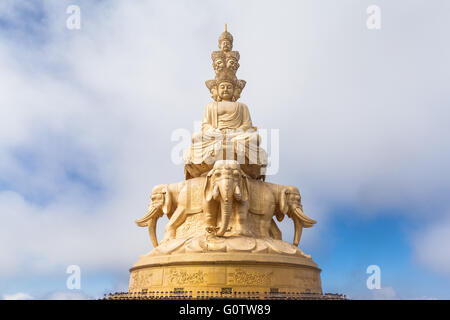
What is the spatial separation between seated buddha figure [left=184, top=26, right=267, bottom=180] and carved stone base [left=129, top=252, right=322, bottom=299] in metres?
2.86

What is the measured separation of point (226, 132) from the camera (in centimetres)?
1195

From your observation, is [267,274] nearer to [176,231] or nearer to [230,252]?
[230,252]

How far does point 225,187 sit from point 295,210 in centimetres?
246

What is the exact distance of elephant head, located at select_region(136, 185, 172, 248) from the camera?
37.6 feet

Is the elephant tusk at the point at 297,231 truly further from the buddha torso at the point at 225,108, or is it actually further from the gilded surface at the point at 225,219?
the buddha torso at the point at 225,108

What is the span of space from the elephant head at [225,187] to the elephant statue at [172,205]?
842mm

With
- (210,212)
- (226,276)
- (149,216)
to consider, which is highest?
(149,216)

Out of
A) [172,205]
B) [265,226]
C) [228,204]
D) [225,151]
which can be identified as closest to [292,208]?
[265,226]

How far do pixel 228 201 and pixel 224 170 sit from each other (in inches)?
30.3

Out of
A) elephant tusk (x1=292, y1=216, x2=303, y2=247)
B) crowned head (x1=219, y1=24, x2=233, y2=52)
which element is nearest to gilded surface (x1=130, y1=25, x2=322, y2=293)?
elephant tusk (x1=292, y1=216, x2=303, y2=247)

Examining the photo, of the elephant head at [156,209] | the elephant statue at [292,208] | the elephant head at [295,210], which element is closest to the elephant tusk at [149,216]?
the elephant head at [156,209]

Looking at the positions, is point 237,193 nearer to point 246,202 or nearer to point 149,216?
point 246,202

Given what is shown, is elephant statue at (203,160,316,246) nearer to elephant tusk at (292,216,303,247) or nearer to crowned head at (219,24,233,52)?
elephant tusk at (292,216,303,247)
